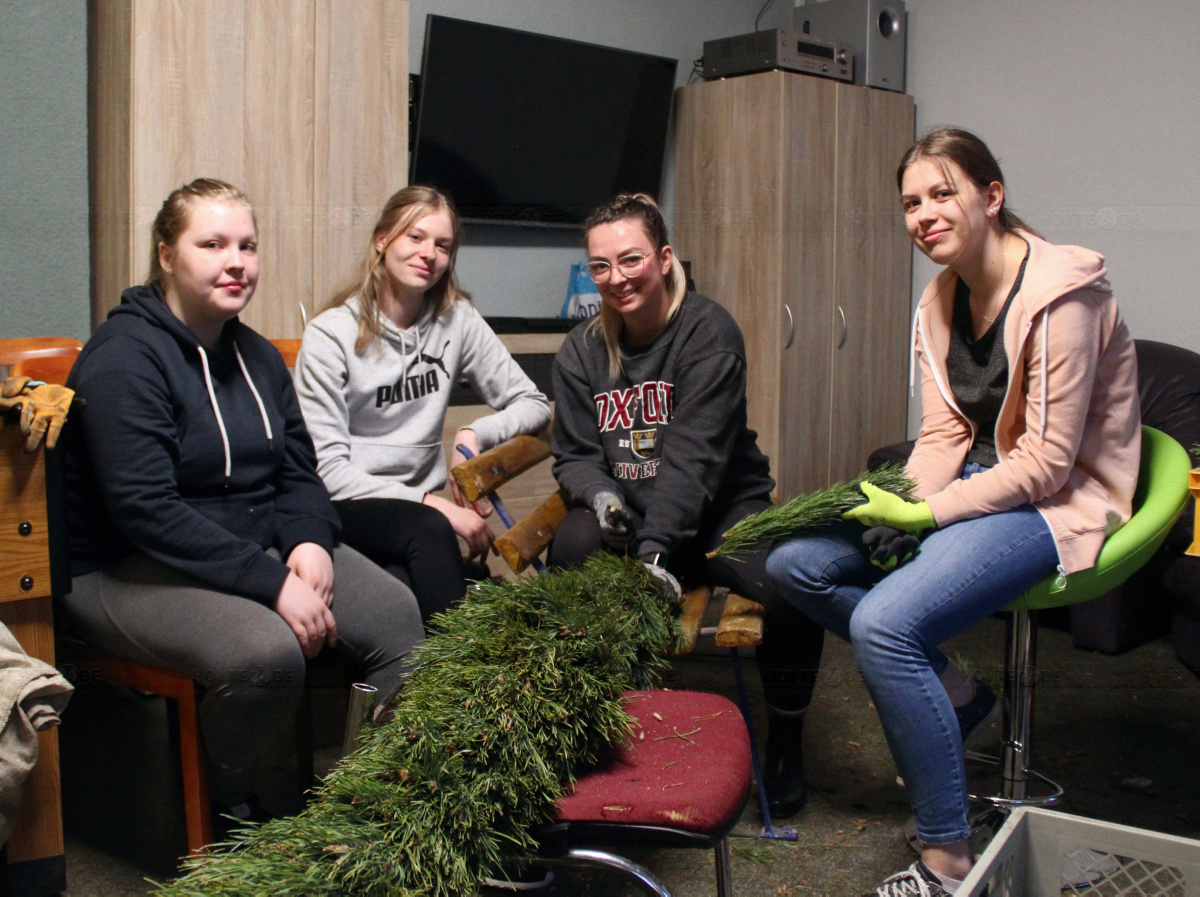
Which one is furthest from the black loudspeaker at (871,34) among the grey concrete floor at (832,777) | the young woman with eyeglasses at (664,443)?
the young woman with eyeglasses at (664,443)

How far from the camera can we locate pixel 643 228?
1.92 metres

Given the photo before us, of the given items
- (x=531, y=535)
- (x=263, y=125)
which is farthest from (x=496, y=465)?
(x=263, y=125)

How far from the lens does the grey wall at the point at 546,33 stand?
356cm

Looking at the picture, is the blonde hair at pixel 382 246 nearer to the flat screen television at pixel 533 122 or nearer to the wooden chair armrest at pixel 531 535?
the wooden chair armrest at pixel 531 535

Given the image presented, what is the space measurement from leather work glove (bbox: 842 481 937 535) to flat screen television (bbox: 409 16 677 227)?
2.19m

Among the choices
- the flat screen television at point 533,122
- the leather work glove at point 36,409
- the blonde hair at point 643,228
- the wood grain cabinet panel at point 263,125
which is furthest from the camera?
the flat screen television at point 533,122

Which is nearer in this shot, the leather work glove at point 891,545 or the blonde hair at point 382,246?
the leather work glove at point 891,545

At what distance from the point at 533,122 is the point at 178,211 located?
2084 millimetres

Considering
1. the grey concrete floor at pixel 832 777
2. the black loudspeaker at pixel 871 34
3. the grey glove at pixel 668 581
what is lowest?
the grey concrete floor at pixel 832 777

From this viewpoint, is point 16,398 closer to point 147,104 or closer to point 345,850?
point 345,850

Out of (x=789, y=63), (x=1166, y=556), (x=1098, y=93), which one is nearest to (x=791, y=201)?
(x=789, y=63)

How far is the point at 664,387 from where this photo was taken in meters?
1.97

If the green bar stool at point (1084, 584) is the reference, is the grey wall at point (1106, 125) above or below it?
above

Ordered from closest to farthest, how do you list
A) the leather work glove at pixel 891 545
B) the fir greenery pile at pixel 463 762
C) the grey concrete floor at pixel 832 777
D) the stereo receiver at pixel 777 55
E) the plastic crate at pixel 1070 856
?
the fir greenery pile at pixel 463 762 < the plastic crate at pixel 1070 856 < the leather work glove at pixel 891 545 < the grey concrete floor at pixel 832 777 < the stereo receiver at pixel 777 55
